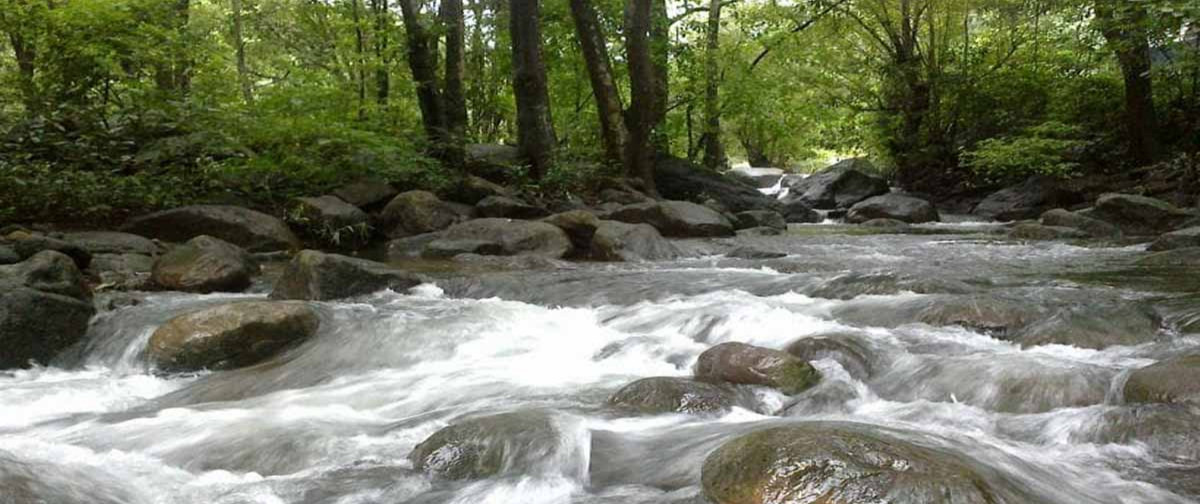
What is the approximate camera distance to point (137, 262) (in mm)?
9477

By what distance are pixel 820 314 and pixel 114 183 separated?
9542 mm

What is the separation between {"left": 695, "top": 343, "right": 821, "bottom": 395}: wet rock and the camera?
4.74 meters

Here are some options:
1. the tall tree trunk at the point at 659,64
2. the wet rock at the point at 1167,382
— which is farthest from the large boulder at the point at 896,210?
the wet rock at the point at 1167,382

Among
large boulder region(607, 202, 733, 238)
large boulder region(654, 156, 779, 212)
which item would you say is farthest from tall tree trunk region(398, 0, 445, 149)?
large boulder region(654, 156, 779, 212)

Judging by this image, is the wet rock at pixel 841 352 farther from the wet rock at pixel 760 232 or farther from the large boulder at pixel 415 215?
the wet rock at pixel 760 232

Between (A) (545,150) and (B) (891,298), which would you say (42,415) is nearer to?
(B) (891,298)

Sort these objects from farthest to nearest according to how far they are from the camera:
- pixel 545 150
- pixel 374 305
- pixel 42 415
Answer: pixel 545 150 < pixel 374 305 < pixel 42 415

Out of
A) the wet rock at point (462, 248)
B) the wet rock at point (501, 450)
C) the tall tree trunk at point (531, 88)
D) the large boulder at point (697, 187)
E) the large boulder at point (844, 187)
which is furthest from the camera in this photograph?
the large boulder at point (844, 187)

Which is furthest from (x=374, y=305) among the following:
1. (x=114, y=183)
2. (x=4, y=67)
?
(x=4, y=67)

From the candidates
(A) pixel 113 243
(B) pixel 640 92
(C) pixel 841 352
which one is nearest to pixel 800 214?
(B) pixel 640 92

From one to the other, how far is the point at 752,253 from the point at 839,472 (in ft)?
25.8

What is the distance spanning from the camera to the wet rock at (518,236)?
10891mm

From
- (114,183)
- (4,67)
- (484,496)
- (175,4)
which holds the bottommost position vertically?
(484,496)

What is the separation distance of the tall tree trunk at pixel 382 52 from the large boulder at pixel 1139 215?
1155cm
